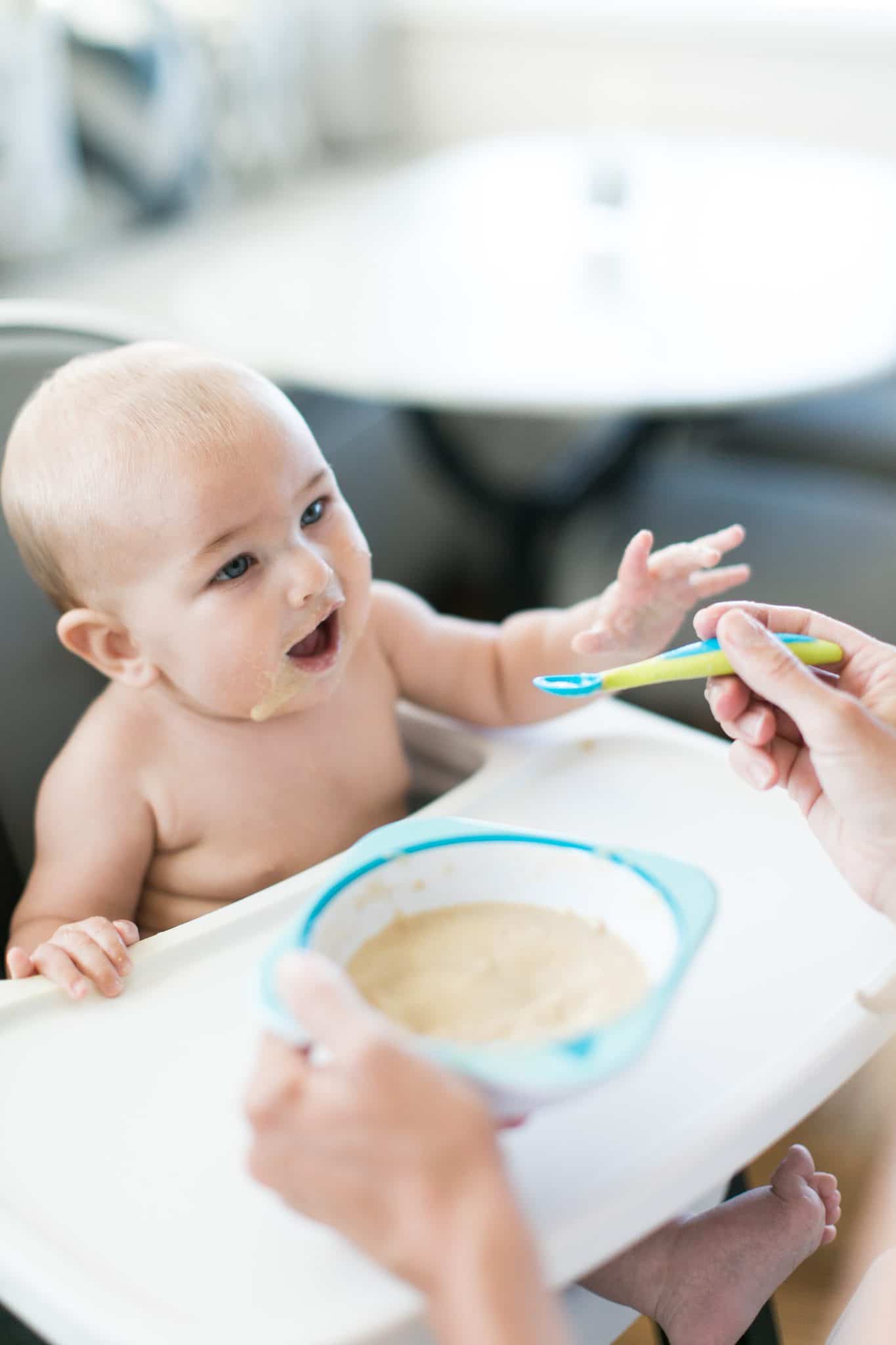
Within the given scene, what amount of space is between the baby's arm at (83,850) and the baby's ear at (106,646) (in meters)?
0.06

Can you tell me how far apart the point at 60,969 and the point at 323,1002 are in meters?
0.28

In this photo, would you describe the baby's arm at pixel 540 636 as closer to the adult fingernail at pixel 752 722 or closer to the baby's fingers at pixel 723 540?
the baby's fingers at pixel 723 540

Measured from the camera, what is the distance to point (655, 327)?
5.22ft

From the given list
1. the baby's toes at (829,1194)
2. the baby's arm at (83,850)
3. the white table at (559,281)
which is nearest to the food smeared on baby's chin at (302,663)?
the baby's arm at (83,850)

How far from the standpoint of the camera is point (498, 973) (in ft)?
2.00

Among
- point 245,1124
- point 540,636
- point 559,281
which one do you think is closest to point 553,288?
point 559,281

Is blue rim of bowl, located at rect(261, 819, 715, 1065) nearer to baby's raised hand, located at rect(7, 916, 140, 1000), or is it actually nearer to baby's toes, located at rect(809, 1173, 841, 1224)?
baby's raised hand, located at rect(7, 916, 140, 1000)

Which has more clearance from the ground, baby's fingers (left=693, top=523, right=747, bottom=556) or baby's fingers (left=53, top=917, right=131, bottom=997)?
baby's fingers (left=693, top=523, right=747, bottom=556)

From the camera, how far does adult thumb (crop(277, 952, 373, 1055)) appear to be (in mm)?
505

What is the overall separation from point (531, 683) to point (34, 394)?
42 centimetres

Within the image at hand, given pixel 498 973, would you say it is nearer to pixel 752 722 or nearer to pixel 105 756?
pixel 752 722

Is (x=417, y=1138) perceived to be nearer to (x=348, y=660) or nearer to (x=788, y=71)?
(x=348, y=660)

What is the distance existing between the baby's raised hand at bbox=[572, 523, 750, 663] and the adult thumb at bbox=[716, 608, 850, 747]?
163mm

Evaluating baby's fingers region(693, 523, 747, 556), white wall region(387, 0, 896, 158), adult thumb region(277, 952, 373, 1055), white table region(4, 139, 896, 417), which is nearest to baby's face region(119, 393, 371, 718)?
baby's fingers region(693, 523, 747, 556)
